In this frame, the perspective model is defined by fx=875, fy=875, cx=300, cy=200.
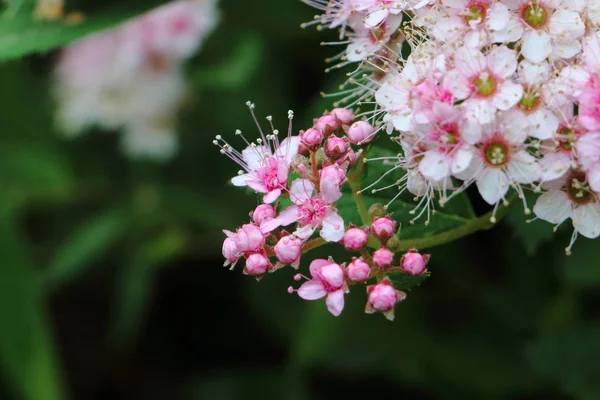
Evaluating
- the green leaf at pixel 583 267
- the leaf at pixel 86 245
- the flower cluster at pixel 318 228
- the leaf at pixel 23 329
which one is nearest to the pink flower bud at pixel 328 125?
the flower cluster at pixel 318 228

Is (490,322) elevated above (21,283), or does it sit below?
below

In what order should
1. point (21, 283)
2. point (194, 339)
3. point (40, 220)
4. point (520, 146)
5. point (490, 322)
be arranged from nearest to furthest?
point (520, 146), point (490, 322), point (21, 283), point (194, 339), point (40, 220)

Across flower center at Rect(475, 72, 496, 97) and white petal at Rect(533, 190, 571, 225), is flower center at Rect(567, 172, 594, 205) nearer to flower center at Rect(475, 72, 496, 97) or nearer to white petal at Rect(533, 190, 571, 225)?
white petal at Rect(533, 190, 571, 225)

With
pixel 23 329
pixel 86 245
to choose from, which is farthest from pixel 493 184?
pixel 23 329

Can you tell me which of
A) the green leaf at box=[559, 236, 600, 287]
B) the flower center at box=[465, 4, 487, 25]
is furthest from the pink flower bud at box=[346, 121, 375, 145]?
the green leaf at box=[559, 236, 600, 287]

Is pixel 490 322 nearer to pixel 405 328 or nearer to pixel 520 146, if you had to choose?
pixel 405 328

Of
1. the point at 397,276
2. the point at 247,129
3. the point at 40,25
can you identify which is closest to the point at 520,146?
the point at 397,276

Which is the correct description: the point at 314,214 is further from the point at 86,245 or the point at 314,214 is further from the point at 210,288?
the point at 210,288

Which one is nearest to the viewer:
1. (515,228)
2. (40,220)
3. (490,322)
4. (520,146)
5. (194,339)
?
(520,146)
